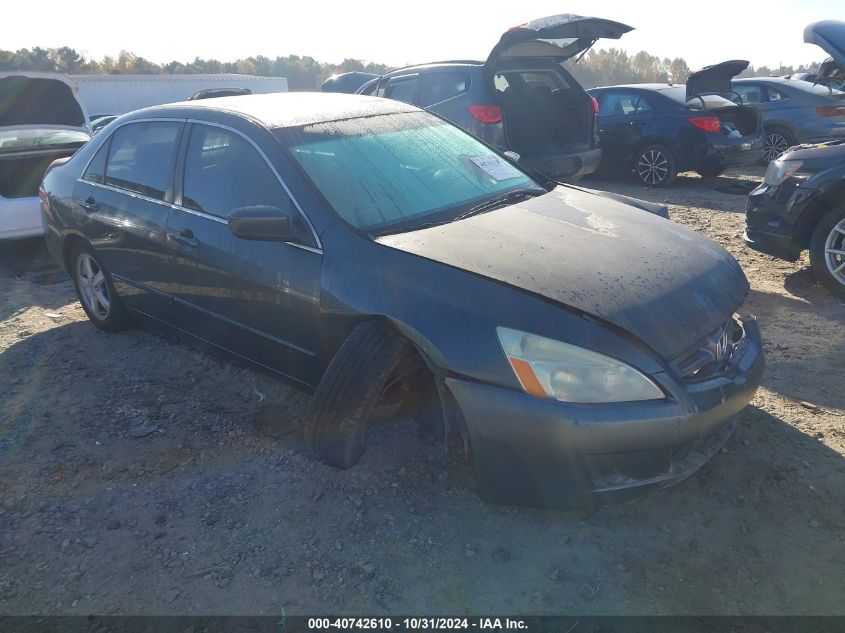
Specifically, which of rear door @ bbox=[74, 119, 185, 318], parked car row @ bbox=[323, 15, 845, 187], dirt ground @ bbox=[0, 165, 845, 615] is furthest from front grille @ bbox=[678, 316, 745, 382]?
parked car row @ bbox=[323, 15, 845, 187]

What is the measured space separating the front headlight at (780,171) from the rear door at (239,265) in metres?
3.86

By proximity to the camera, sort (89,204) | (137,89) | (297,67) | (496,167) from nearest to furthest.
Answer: (496,167), (89,204), (137,89), (297,67)

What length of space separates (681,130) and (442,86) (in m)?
3.74

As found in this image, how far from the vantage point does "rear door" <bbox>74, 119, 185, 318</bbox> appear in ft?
12.5

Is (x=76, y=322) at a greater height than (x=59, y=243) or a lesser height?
lesser

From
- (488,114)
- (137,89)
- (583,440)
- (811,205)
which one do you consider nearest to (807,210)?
(811,205)

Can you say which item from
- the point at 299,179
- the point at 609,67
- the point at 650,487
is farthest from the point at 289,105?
the point at 609,67

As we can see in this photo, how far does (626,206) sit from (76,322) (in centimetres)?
415

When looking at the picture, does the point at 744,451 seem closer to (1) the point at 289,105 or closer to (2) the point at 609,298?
(2) the point at 609,298

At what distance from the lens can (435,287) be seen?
2.58 meters

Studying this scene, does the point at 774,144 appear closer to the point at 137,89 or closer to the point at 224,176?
the point at 224,176

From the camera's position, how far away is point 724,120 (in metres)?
8.98

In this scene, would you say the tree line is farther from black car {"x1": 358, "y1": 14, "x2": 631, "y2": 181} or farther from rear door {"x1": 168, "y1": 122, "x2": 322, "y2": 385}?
rear door {"x1": 168, "y1": 122, "x2": 322, "y2": 385}

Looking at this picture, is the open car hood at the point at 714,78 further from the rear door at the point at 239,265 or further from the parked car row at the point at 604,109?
the rear door at the point at 239,265
